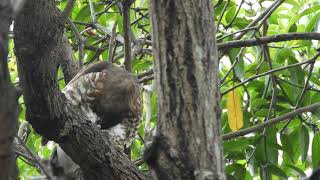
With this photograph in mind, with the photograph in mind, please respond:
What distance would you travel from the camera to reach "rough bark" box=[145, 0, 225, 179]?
1.84 m

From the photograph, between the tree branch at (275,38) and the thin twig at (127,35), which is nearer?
the tree branch at (275,38)

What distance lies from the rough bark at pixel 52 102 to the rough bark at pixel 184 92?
1.41 feet

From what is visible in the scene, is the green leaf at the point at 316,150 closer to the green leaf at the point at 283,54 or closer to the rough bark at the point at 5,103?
the green leaf at the point at 283,54

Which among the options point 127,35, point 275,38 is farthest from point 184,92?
point 127,35

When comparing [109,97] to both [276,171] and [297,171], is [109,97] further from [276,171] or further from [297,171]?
[297,171]

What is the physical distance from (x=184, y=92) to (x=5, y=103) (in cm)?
82

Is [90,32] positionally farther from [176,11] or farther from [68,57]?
[176,11]

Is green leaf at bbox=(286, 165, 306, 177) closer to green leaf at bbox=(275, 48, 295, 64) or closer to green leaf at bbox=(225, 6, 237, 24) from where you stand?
green leaf at bbox=(275, 48, 295, 64)

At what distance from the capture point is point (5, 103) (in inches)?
42.9

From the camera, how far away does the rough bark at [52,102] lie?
2119 millimetres

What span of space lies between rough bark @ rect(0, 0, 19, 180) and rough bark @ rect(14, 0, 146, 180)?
3.19 ft

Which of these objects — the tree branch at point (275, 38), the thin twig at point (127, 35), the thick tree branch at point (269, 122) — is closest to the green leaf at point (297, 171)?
the thick tree branch at point (269, 122)

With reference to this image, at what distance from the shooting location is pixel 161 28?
6.14ft

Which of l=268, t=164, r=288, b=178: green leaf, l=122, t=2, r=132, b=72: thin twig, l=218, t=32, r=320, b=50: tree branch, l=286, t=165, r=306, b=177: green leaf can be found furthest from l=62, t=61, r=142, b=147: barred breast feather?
l=286, t=165, r=306, b=177: green leaf
